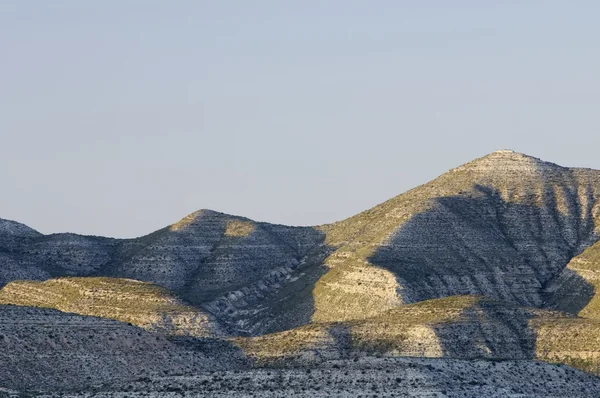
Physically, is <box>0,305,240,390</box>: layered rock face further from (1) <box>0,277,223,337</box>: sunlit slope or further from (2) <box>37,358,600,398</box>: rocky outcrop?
(1) <box>0,277,223,337</box>: sunlit slope

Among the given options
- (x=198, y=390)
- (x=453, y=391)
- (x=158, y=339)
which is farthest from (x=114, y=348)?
(x=453, y=391)

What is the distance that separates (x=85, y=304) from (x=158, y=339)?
3469 cm

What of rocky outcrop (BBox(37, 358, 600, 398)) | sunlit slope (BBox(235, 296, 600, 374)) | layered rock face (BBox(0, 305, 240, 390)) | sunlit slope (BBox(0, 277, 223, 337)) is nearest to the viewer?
rocky outcrop (BBox(37, 358, 600, 398))

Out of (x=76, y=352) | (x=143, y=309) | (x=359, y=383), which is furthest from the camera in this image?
(x=143, y=309)

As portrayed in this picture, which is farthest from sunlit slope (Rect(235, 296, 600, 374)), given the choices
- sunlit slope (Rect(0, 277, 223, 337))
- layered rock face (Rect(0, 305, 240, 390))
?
sunlit slope (Rect(0, 277, 223, 337))

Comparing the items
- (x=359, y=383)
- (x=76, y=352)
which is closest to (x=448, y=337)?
(x=76, y=352)

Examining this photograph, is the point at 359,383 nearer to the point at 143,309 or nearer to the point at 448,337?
the point at 448,337

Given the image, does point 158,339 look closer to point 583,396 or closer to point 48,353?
point 48,353

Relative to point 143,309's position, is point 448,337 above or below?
below

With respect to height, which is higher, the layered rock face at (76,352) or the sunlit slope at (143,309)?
the sunlit slope at (143,309)

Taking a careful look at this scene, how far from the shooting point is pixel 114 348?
157000mm

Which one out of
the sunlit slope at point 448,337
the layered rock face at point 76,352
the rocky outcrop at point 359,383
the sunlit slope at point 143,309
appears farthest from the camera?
the sunlit slope at point 143,309

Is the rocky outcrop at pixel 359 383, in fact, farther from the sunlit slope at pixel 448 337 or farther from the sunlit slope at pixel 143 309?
the sunlit slope at pixel 143 309

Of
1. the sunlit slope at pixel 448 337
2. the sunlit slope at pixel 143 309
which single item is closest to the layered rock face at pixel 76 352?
the sunlit slope at pixel 448 337
